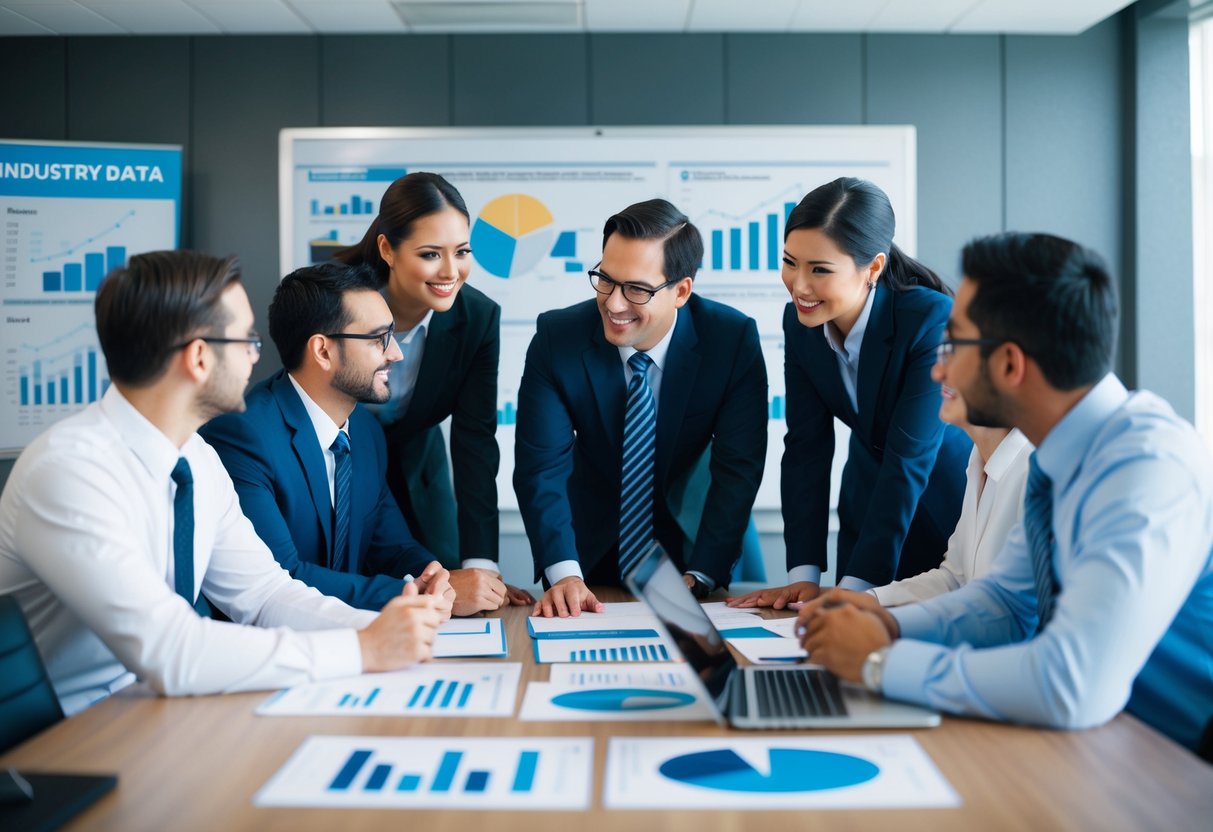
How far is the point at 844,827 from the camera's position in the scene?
3.15 feet

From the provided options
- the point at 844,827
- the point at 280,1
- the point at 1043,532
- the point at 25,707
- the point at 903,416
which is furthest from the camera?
the point at 280,1

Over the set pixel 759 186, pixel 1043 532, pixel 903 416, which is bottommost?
pixel 1043 532

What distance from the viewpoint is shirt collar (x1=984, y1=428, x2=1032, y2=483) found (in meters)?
1.87

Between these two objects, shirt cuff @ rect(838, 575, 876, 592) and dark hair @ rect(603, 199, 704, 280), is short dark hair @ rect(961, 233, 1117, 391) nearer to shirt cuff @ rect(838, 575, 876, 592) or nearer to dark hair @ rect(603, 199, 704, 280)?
shirt cuff @ rect(838, 575, 876, 592)

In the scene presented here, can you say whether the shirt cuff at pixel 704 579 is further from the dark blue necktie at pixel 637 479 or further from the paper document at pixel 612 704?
the paper document at pixel 612 704

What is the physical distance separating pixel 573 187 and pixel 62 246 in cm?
212

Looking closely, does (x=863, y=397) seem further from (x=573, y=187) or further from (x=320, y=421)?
(x=573, y=187)

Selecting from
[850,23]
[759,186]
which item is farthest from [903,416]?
[850,23]

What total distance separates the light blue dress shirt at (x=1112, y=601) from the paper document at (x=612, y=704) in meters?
0.26

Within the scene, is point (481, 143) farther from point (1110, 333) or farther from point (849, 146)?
point (1110, 333)

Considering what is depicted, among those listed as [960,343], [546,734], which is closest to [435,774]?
[546,734]

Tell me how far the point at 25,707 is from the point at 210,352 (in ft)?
1.92

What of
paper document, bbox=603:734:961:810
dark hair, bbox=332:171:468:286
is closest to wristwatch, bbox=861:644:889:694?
paper document, bbox=603:734:961:810

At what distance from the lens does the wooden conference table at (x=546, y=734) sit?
0.97 meters
